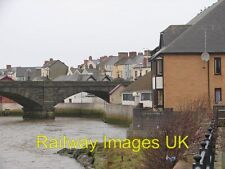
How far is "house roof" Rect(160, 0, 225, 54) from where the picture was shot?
33.5m

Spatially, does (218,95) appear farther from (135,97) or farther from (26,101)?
(26,101)

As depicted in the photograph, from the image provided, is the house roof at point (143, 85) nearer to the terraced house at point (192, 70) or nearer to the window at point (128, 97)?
the window at point (128, 97)

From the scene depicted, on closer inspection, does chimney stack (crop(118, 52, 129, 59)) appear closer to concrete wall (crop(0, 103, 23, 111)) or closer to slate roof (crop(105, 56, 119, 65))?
slate roof (crop(105, 56, 119, 65))

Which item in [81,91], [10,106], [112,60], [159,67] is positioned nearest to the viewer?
[159,67]

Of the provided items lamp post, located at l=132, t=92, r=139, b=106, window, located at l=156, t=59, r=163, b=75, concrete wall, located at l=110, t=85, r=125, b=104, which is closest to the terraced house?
window, located at l=156, t=59, r=163, b=75

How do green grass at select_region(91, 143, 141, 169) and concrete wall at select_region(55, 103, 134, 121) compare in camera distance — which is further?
concrete wall at select_region(55, 103, 134, 121)

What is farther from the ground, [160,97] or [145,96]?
[145,96]

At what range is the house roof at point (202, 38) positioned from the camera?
33.5m

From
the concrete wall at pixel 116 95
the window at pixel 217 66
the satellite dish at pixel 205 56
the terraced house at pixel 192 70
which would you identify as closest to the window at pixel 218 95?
the terraced house at pixel 192 70

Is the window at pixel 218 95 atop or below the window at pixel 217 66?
below

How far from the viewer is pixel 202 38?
34.2 m

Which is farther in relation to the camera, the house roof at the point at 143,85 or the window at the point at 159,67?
the house roof at the point at 143,85

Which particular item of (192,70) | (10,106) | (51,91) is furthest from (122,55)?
(192,70)

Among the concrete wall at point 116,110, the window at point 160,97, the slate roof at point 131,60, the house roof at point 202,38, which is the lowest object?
the concrete wall at point 116,110
